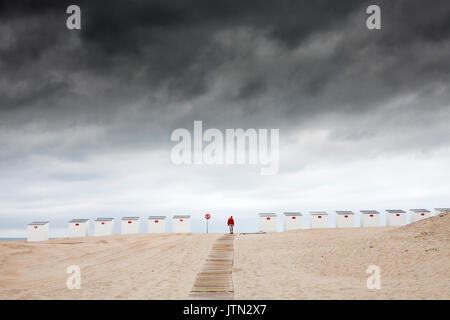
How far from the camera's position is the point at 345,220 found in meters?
50.3

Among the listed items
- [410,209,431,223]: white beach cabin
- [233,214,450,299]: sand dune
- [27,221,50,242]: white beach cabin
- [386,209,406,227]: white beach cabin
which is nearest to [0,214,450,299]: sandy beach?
[233,214,450,299]: sand dune

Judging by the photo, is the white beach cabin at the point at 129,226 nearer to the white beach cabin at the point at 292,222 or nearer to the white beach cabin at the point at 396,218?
the white beach cabin at the point at 292,222

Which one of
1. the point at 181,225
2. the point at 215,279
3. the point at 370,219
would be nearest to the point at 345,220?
the point at 370,219

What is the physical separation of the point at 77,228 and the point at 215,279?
36248 mm

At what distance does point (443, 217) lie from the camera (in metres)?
30.7

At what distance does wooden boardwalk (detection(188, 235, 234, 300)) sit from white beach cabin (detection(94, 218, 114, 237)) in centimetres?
2634

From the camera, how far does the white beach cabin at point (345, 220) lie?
5020 centimetres

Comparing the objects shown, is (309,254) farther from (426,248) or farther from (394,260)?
(426,248)

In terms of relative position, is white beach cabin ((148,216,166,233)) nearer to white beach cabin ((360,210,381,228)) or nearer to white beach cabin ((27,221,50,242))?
white beach cabin ((27,221,50,242))

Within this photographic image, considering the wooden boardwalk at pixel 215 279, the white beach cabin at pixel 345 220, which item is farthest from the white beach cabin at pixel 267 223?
the wooden boardwalk at pixel 215 279

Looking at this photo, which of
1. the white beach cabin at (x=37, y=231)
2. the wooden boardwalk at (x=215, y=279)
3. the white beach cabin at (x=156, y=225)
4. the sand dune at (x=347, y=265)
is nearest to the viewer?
the wooden boardwalk at (x=215, y=279)

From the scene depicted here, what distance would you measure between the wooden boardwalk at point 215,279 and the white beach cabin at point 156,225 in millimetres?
23140

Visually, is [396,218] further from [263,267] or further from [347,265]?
[263,267]
